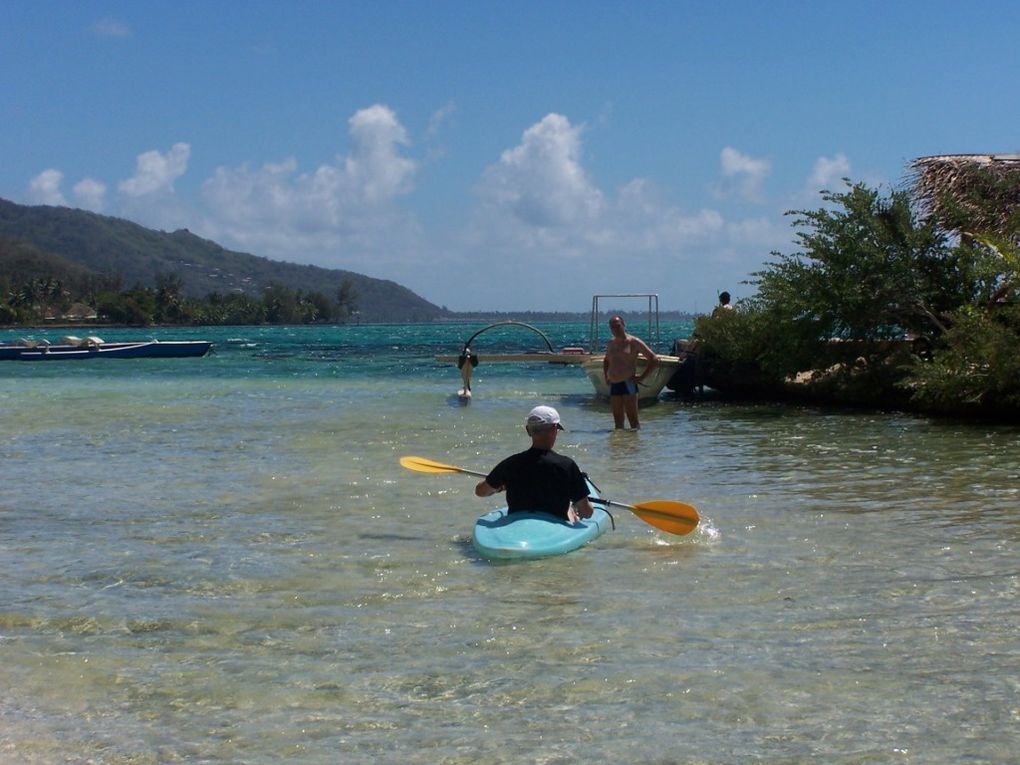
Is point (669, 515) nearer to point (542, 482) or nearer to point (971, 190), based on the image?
point (542, 482)

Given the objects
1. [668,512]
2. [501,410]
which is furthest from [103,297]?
[668,512]

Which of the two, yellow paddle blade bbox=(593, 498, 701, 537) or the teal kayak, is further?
yellow paddle blade bbox=(593, 498, 701, 537)

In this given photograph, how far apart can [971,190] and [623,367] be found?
34.1ft

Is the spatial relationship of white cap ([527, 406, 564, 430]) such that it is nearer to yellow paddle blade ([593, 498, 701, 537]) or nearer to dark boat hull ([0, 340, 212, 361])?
yellow paddle blade ([593, 498, 701, 537])

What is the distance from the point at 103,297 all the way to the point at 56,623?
197 metres

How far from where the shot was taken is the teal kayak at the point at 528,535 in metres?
8.59

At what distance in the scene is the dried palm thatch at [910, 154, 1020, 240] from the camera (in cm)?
2289

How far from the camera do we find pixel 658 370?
25.1m

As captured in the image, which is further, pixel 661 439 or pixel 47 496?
pixel 661 439

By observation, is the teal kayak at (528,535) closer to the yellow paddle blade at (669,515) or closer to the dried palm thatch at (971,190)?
the yellow paddle blade at (669,515)

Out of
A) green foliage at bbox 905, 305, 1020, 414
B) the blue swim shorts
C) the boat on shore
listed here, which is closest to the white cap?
the blue swim shorts

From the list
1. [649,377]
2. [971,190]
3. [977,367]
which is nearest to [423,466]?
[977,367]

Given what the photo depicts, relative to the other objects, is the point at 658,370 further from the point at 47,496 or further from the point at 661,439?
the point at 47,496

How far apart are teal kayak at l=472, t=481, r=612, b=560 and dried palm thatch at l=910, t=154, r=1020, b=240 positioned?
51.0 feet
